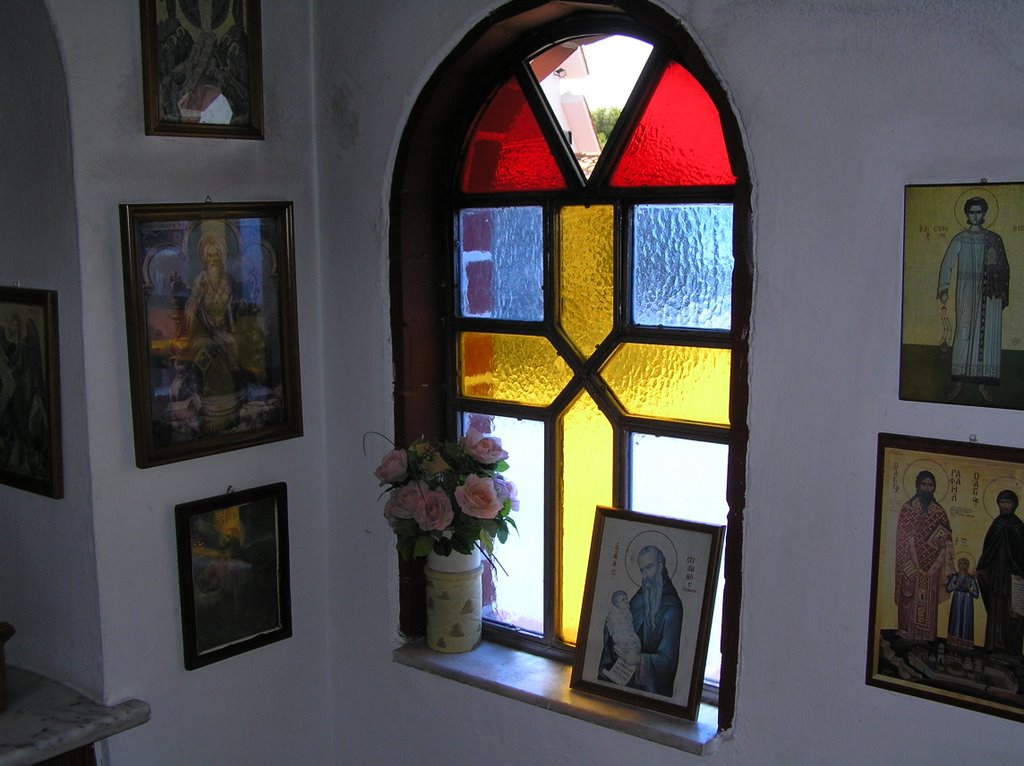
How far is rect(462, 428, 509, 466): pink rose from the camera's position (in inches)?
103

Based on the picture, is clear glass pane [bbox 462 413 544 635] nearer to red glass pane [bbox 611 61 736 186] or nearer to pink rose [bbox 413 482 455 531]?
pink rose [bbox 413 482 455 531]

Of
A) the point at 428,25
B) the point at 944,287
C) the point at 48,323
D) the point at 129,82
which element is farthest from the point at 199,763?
the point at 944,287

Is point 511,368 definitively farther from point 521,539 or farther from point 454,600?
point 454,600

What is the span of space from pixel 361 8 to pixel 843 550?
1.64 m

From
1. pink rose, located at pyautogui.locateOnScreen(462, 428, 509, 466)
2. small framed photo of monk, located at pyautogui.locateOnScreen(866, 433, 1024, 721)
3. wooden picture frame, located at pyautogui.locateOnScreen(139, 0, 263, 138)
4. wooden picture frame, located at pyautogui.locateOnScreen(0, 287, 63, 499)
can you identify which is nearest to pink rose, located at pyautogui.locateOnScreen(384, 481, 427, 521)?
pink rose, located at pyautogui.locateOnScreen(462, 428, 509, 466)

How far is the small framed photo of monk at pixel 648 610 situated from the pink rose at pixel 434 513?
34cm

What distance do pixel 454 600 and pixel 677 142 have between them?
1.19 m

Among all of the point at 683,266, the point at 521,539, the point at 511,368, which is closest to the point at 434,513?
the point at 521,539

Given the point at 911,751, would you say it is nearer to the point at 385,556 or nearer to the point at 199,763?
the point at 385,556

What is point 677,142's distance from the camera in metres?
2.44

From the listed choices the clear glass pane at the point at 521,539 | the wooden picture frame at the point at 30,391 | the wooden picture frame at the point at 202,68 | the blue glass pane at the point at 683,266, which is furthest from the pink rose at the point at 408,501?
the wooden picture frame at the point at 202,68

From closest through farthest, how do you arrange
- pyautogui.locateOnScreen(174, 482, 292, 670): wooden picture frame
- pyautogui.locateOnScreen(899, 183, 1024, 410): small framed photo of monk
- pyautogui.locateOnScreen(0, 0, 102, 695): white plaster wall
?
pyautogui.locateOnScreen(899, 183, 1024, 410): small framed photo of monk < pyautogui.locateOnScreen(0, 0, 102, 695): white plaster wall < pyautogui.locateOnScreen(174, 482, 292, 670): wooden picture frame

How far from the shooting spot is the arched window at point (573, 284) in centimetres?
239

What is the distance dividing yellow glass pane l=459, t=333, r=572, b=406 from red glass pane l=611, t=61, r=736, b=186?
0.44 m
